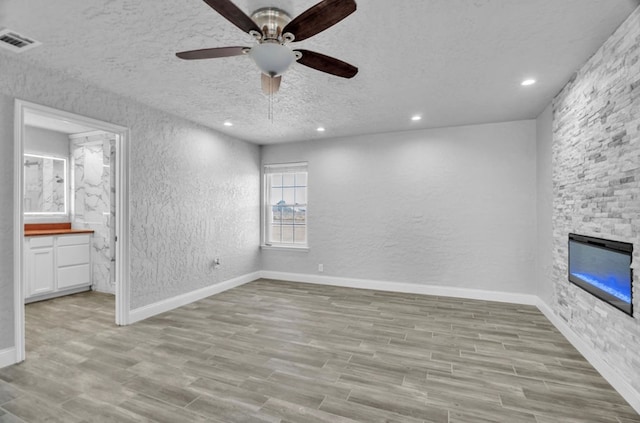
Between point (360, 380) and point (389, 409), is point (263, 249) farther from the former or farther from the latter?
point (389, 409)

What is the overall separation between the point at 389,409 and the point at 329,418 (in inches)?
16.2

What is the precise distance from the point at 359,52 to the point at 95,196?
4918 millimetres

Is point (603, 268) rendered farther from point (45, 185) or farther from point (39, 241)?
point (45, 185)

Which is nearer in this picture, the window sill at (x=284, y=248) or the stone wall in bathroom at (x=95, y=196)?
the stone wall in bathroom at (x=95, y=196)

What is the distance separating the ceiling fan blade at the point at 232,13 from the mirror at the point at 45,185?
5140mm

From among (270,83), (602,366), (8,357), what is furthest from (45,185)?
(602,366)

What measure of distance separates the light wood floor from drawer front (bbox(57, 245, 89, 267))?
789 millimetres

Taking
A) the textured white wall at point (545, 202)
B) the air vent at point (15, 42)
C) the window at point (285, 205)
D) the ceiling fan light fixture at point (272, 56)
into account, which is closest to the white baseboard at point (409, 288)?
the textured white wall at point (545, 202)

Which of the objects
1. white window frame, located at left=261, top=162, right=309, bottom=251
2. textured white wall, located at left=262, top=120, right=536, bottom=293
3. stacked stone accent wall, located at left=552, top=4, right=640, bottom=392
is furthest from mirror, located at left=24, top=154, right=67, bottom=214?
stacked stone accent wall, located at left=552, top=4, right=640, bottom=392

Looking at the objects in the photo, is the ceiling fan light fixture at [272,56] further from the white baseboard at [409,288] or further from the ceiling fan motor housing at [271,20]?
the white baseboard at [409,288]

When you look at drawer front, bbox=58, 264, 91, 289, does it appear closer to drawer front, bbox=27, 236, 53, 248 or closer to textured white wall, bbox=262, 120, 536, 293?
drawer front, bbox=27, 236, 53, 248

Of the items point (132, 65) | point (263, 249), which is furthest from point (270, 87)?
point (263, 249)

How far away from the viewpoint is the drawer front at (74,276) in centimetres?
467

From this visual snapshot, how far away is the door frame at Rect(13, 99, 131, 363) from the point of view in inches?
105
